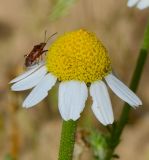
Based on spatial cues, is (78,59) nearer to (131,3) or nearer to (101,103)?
(101,103)

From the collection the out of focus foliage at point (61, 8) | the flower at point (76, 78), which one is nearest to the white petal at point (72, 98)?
the flower at point (76, 78)

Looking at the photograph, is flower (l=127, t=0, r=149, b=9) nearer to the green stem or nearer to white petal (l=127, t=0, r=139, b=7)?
white petal (l=127, t=0, r=139, b=7)

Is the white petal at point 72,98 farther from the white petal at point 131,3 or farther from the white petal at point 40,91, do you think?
the white petal at point 131,3

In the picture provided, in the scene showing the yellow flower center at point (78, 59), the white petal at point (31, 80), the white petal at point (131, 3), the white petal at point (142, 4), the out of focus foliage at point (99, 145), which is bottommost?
the out of focus foliage at point (99, 145)

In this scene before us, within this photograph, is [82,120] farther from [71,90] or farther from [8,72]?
[71,90]

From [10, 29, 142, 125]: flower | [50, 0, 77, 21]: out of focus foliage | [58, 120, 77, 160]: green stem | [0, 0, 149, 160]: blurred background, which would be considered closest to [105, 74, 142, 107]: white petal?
[10, 29, 142, 125]: flower

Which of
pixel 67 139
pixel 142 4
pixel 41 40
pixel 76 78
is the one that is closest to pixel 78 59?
pixel 76 78

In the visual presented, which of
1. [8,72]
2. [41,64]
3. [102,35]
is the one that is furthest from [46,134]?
[41,64]
